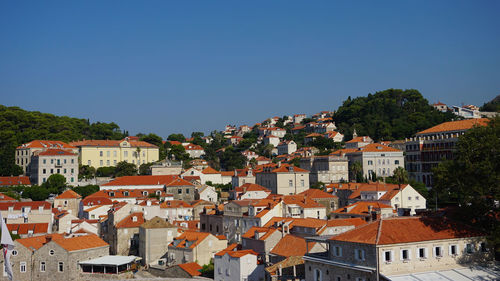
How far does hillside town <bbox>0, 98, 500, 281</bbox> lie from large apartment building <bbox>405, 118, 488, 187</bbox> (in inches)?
8.3

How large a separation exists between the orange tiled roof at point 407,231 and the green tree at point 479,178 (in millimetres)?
1827

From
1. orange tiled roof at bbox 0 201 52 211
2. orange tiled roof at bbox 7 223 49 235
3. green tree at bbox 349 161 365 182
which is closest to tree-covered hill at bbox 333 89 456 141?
green tree at bbox 349 161 365 182

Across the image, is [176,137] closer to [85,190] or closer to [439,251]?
[85,190]

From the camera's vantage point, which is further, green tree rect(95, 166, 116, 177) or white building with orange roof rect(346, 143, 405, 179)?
green tree rect(95, 166, 116, 177)

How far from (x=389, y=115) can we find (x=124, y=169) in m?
59.6

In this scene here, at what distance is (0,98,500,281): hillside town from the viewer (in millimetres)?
30328

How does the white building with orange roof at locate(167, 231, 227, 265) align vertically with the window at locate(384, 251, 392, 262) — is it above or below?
below

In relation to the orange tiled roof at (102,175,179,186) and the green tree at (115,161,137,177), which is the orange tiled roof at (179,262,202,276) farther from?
the green tree at (115,161,137,177)

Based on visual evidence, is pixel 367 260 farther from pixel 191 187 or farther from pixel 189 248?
pixel 191 187

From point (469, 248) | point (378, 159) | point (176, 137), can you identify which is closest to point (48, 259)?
point (469, 248)

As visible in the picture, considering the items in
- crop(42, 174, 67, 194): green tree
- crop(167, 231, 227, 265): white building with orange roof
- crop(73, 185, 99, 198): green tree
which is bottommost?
crop(167, 231, 227, 265): white building with orange roof

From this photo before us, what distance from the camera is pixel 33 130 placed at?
317 ft

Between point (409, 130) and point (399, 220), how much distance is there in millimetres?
77597

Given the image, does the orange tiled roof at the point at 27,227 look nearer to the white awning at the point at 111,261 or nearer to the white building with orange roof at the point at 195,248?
the white awning at the point at 111,261
